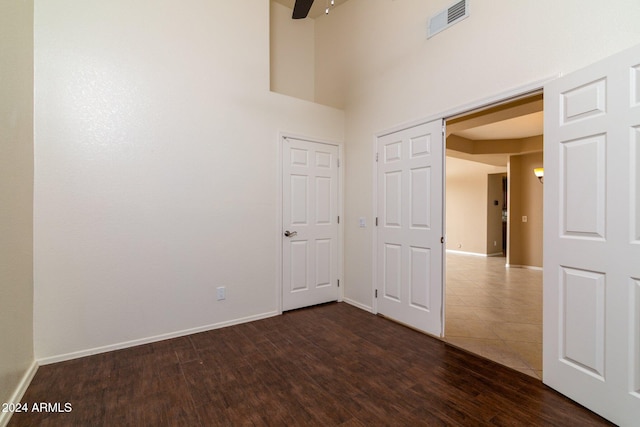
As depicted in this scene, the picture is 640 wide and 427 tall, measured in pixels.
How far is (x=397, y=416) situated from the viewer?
5.68 feet

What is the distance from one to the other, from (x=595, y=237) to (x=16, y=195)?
12.7 ft

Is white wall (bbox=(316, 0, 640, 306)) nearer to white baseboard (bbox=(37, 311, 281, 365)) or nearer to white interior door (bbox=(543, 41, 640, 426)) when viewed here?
white interior door (bbox=(543, 41, 640, 426))

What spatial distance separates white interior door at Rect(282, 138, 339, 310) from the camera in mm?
3600

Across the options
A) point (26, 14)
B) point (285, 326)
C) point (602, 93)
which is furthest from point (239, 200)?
point (602, 93)

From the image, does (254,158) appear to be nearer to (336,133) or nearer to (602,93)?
(336,133)

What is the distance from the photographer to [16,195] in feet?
6.61

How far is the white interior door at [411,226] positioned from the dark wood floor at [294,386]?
1.26 feet

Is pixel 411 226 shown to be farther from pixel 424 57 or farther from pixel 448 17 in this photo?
pixel 448 17

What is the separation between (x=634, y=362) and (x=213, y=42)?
4.27 m

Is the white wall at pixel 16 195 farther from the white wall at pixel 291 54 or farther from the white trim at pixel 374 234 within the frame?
the white trim at pixel 374 234

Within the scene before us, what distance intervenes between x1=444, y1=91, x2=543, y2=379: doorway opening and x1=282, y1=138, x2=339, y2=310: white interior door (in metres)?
1.57

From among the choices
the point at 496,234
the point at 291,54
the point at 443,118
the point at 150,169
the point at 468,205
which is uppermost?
the point at 291,54

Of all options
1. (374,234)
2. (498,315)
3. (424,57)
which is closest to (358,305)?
(374,234)

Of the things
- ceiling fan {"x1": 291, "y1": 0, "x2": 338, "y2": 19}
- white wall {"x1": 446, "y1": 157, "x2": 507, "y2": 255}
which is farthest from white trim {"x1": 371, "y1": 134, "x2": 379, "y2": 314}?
white wall {"x1": 446, "y1": 157, "x2": 507, "y2": 255}
